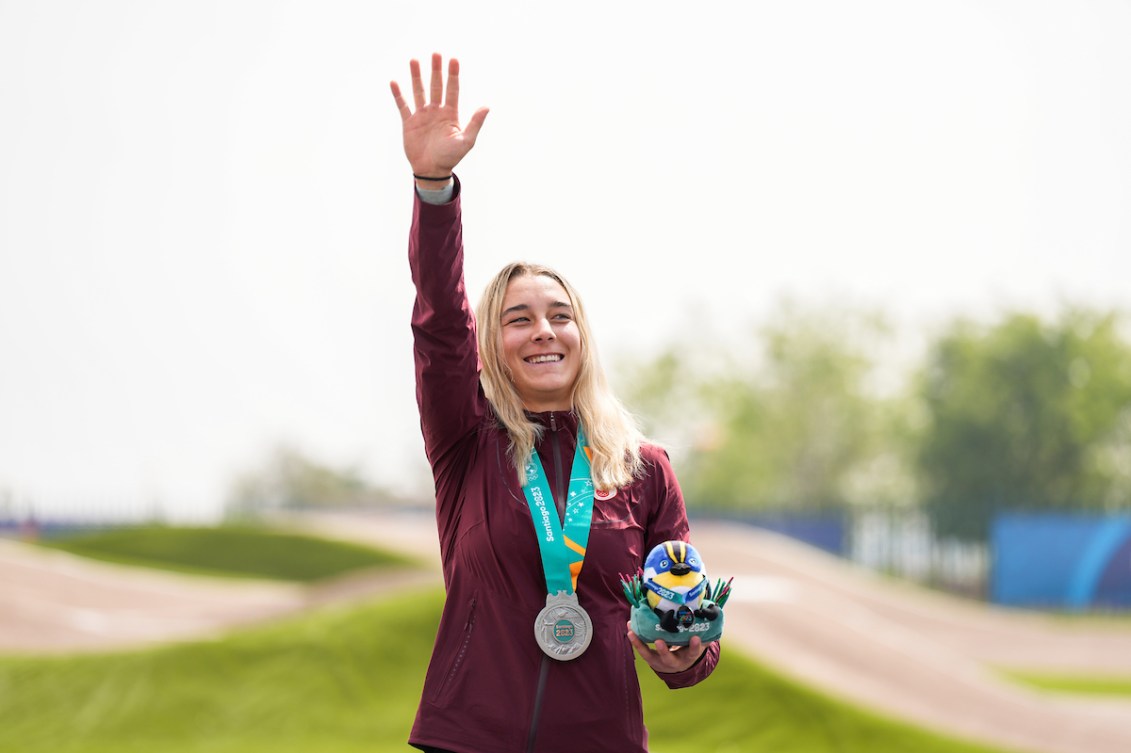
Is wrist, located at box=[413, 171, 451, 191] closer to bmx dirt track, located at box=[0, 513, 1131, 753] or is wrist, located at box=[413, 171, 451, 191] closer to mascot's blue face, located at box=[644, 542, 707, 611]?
mascot's blue face, located at box=[644, 542, 707, 611]

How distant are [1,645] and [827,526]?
2253cm

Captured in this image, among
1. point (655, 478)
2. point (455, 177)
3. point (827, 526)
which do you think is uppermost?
point (455, 177)

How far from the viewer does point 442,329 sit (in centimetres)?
271

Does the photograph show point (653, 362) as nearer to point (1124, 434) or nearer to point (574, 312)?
point (1124, 434)

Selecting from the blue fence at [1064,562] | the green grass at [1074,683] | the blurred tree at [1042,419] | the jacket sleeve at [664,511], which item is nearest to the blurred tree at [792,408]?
the blurred tree at [1042,419]

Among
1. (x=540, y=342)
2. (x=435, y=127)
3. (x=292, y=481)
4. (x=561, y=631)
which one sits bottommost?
(x=292, y=481)

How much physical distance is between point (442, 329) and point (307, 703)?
9349 millimetres

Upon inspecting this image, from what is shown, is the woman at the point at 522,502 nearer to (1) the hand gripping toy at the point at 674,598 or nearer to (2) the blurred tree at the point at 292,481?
(1) the hand gripping toy at the point at 674,598

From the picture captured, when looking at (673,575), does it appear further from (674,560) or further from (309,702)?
(309,702)

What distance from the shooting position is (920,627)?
75.5 ft

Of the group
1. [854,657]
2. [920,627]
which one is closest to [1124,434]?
[920,627]

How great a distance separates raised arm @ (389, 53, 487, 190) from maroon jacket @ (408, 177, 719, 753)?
0.24ft

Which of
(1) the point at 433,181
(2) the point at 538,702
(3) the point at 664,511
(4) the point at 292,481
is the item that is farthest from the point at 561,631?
(4) the point at 292,481

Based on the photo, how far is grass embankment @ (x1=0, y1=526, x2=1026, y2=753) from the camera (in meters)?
10.4
